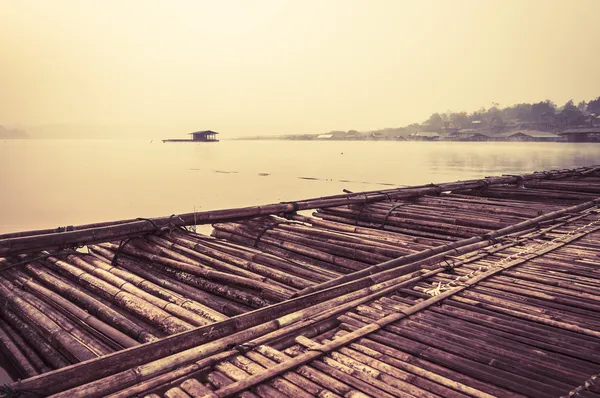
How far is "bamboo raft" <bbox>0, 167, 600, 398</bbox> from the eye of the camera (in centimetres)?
280

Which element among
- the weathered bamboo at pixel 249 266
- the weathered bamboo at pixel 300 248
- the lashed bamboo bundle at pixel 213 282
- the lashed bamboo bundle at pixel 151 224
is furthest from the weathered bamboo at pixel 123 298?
the weathered bamboo at pixel 300 248

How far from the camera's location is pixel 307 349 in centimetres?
317

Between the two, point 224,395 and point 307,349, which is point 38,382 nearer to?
point 224,395

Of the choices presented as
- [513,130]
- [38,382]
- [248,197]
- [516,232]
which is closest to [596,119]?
[513,130]

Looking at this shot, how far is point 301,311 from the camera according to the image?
12.5 feet

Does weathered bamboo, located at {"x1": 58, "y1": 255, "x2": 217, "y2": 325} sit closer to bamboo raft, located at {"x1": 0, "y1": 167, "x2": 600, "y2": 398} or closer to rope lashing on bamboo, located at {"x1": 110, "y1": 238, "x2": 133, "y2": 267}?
bamboo raft, located at {"x1": 0, "y1": 167, "x2": 600, "y2": 398}

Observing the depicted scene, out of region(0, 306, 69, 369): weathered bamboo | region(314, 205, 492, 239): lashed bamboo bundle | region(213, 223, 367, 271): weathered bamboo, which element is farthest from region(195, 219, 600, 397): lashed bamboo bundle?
region(314, 205, 492, 239): lashed bamboo bundle

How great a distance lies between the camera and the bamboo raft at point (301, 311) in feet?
9.20

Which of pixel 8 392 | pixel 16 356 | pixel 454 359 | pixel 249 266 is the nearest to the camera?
pixel 8 392

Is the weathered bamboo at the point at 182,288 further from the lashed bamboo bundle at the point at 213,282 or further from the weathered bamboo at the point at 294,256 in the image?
the weathered bamboo at the point at 294,256

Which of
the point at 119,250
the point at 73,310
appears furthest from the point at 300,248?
the point at 73,310

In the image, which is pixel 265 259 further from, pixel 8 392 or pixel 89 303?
pixel 8 392

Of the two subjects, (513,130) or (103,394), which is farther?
(513,130)

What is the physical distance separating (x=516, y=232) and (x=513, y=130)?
140m
